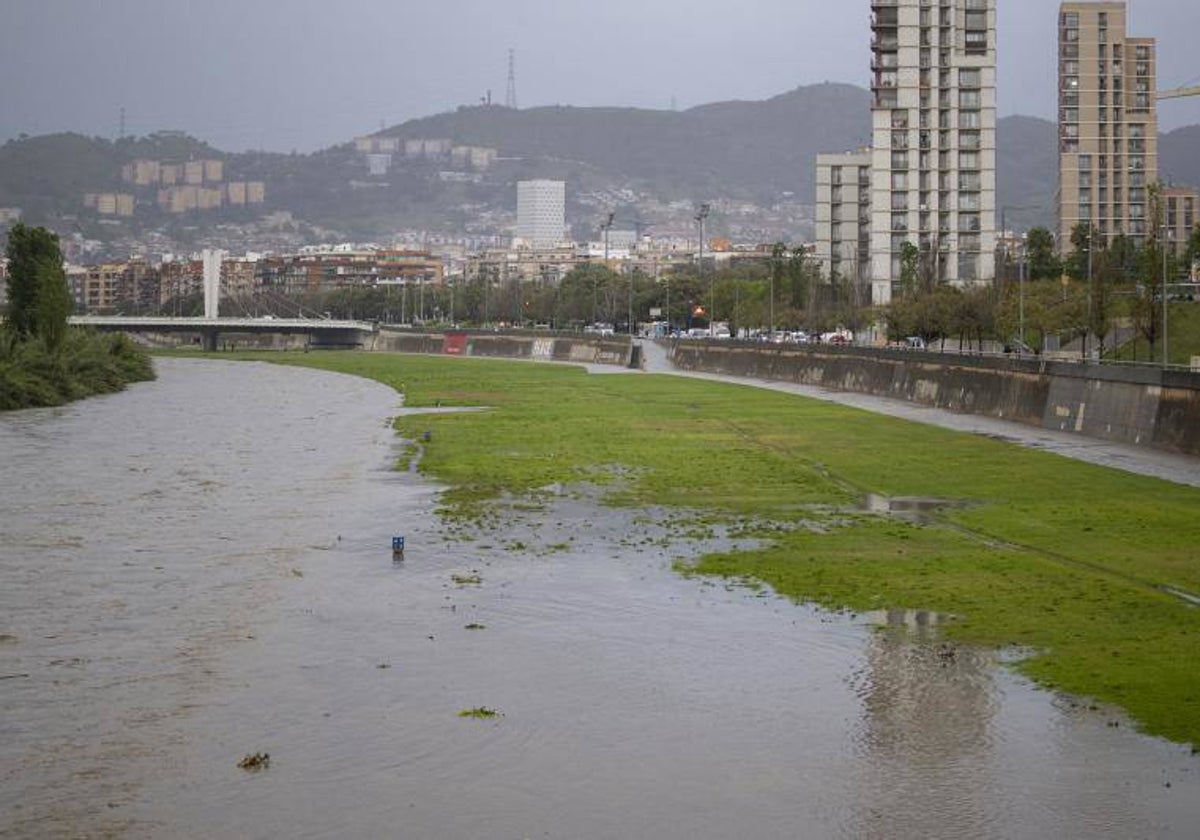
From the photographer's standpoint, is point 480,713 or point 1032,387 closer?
point 480,713

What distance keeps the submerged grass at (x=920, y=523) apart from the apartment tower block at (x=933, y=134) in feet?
227

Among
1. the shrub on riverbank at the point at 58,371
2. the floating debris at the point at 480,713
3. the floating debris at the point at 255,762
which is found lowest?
the floating debris at the point at 255,762

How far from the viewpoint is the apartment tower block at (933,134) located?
134875mm

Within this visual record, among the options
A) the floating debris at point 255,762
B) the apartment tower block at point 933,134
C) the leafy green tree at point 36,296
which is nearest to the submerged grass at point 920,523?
the floating debris at point 255,762

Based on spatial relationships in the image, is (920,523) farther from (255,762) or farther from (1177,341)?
(1177,341)

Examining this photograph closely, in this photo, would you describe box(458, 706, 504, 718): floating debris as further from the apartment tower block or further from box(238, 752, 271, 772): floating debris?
the apartment tower block

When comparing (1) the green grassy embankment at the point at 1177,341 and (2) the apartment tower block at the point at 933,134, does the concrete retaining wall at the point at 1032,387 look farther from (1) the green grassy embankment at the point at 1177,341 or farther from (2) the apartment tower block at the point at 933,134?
(2) the apartment tower block at the point at 933,134

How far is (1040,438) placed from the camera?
177ft

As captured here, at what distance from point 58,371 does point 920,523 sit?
63635 mm

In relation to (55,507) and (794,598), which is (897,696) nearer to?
(794,598)

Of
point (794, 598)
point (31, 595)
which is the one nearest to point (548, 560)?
point (794, 598)

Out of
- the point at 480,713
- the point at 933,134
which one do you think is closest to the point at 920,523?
the point at 480,713

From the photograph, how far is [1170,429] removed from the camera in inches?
1870

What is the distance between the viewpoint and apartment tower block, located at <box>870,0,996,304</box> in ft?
443
